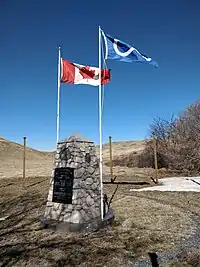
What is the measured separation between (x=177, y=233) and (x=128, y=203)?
2.46 m

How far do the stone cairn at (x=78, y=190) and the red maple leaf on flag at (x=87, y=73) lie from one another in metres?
1.48

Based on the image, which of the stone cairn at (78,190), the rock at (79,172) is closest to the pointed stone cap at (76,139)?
the stone cairn at (78,190)

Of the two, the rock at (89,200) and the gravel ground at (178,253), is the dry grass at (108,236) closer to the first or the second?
the gravel ground at (178,253)

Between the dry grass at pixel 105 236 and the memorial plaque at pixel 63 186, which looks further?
the memorial plaque at pixel 63 186

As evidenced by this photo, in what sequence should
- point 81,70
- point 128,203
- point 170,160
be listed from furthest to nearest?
1. point 170,160
2. point 128,203
3. point 81,70

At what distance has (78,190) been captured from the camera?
5906 millimetres

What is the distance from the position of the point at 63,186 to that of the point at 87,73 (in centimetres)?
266

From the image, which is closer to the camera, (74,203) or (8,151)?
(74,203)

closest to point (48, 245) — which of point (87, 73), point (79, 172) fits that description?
point (79, 172)

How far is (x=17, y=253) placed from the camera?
4.62 meters

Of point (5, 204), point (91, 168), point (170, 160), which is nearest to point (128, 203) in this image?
point (91, 168)

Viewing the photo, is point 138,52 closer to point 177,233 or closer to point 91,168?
point 91,168

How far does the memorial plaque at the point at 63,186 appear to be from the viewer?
5.96 metres

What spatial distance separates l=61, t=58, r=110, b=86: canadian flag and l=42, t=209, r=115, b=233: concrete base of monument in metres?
3.05
